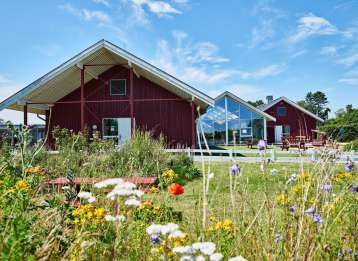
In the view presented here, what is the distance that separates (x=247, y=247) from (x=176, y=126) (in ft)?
54.4

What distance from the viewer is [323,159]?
237cm

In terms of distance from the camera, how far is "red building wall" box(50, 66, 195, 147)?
61.6ft

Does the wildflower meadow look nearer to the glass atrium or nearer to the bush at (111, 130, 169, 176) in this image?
the bush at (111, 130, 169, 176)

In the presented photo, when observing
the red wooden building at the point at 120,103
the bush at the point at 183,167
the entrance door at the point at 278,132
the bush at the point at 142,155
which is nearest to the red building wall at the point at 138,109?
the red wooden building at the point at 120,103

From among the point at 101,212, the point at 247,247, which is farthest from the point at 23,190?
the point at 247,247

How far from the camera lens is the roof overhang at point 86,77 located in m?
15.5

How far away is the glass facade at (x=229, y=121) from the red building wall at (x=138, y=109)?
1152 centimetres

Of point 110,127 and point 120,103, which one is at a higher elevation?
point 120,103

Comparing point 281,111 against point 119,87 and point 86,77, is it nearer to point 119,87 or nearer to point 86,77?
point 119,87

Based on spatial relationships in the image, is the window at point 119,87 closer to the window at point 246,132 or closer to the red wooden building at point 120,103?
the red wooden building at point 120,103

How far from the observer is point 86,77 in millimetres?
19422

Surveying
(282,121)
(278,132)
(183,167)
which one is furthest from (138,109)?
(282,121)

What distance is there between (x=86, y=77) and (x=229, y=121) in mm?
15365

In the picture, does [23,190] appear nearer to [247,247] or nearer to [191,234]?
[191,234]
